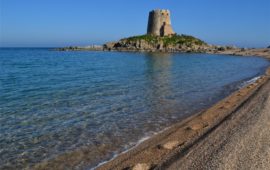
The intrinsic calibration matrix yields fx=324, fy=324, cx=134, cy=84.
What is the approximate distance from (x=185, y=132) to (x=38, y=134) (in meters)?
5.88

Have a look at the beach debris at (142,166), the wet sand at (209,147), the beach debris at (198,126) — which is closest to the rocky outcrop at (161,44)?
the beach debris at (198,126)

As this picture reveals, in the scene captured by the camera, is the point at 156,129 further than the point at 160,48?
No

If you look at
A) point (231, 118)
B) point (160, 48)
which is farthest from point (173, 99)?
point (160, 48)

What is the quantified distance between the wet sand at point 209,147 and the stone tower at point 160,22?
121 meters

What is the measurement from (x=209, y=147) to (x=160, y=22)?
127 metres

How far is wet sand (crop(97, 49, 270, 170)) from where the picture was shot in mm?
8484

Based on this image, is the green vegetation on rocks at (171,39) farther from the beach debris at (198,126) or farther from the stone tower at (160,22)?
the beach debris at (198,126)

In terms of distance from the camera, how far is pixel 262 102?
1652 centimetres

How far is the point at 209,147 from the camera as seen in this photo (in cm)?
977

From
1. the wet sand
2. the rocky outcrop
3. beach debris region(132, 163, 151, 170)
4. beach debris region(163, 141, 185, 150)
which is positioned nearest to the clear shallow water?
the wet sand

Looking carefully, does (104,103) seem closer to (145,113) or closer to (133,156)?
(145,113)

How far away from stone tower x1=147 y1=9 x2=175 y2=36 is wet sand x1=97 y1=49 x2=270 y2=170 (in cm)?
12124

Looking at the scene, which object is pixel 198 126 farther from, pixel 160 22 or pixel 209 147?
pixel 160 22

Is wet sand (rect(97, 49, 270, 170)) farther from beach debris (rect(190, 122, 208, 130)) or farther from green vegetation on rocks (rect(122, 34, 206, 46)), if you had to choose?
green vegetation on rocks (rect(122, 34, 206, 46))
